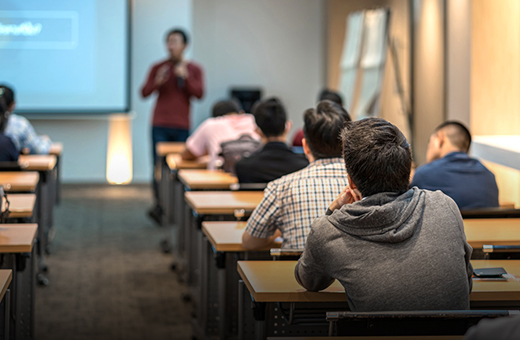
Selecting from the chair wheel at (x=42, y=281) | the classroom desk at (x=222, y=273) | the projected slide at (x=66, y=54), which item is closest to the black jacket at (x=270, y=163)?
the classroom desk at (x=222, y=273)

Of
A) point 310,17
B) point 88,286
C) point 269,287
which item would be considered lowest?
point 88,286

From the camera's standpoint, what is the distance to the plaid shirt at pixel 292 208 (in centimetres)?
243

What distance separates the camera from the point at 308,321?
218 centimetres

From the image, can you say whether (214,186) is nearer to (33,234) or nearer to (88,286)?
(88,286)

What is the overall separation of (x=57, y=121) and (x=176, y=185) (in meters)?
4.34

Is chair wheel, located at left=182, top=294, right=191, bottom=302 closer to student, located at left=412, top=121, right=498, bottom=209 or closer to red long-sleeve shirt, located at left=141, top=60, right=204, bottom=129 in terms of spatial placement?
student, located at left=412, top=121, right=498, bottom=209

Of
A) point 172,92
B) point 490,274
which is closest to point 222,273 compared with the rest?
point 490,274

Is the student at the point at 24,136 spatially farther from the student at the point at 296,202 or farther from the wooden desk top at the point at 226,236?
the student at the point at 296,202

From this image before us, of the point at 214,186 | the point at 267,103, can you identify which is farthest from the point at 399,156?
the point at 214,186

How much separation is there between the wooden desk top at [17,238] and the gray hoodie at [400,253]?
1.21 meters

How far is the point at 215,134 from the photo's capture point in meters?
5.05

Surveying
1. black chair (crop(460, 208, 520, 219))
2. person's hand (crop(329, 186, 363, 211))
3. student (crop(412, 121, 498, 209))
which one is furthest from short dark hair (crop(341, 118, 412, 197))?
student (crop(412, 121, 498, 209))

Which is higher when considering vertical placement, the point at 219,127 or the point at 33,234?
the point at 219,127

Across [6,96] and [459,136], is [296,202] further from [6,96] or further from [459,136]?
[6,96]
